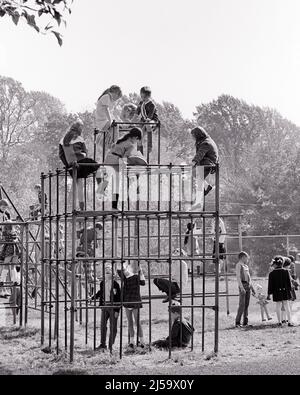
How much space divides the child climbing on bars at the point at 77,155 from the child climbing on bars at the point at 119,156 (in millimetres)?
298

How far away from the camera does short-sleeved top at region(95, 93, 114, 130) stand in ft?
48.8

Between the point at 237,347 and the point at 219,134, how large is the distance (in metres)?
60.6

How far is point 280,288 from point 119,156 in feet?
21.3

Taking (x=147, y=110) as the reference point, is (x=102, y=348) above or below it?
below

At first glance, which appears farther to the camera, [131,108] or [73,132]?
[131,108]

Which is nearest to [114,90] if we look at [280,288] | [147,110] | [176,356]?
[147,110]

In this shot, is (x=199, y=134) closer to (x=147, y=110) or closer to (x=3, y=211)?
(x=147, y=110)

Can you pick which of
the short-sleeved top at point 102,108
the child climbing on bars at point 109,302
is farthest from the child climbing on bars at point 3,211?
the short-sleeved top at point 102,108

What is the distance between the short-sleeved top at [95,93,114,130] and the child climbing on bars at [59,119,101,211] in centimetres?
95

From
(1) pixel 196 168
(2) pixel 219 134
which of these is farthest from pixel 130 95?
(1) pixel 196 168

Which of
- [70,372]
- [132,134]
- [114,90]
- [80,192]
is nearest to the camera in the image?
[70,372]

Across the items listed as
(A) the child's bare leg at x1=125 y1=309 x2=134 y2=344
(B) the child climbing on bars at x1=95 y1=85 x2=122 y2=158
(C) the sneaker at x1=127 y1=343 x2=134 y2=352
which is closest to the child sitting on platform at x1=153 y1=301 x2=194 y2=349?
(A) the child's bare leg at x1=125 y1=309 x2=134 y2=344

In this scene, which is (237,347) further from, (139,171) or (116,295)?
(139,171)

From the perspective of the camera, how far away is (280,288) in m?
19.0
